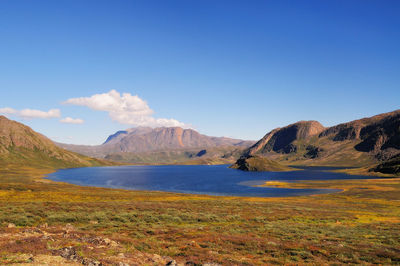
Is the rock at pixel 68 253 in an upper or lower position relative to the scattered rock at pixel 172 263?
upper

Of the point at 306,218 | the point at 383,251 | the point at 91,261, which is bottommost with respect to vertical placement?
the point at 306,218

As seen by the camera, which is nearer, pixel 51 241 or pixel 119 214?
pixel 51 241

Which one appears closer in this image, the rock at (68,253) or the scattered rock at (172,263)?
the rock at (68,253)

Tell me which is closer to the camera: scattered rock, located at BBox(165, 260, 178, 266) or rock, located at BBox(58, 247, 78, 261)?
rock, located at BBox(58, 247, 78, 261)

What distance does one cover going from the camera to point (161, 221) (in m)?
43.0

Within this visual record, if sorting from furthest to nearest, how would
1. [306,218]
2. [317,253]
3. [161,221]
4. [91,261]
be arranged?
[306,218]
[161,221]
[317,253]
[91,261]

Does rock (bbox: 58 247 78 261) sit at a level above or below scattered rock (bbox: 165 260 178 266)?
above

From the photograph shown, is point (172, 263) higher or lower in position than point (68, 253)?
lower

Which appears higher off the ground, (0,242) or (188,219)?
(0,242)

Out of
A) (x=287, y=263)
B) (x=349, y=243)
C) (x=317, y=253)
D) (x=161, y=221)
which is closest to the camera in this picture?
(x=287, y=263)

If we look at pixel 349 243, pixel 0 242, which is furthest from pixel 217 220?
pixel 0 242

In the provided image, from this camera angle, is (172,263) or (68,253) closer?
(172,263)

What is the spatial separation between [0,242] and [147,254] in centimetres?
1308

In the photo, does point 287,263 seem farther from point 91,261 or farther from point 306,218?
point 306,218
